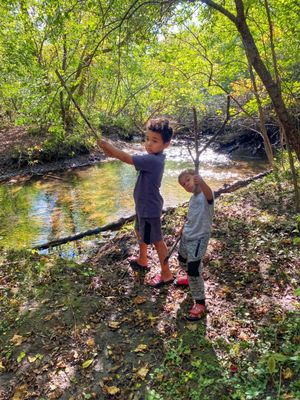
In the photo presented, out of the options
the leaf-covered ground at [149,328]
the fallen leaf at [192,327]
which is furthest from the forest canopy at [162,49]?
the fallen leaf at [192,327]

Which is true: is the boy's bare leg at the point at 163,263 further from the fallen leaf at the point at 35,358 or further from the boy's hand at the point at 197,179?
the fallen leaf at the point at 35,358

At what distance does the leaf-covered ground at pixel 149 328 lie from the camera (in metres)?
3.00

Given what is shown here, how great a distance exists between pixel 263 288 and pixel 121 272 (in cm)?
196

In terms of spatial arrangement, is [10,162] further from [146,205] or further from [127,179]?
[146,205]

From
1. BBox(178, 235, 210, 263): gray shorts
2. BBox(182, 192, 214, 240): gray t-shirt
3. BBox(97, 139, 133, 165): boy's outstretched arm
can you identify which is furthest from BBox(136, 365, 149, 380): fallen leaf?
BBox(97, 139, 133, 165): boy's outstretched arm

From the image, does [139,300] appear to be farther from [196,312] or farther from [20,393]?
[20,393]

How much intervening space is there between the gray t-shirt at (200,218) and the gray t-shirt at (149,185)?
65cm

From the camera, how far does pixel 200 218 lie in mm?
3725

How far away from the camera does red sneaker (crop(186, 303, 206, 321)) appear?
379cm

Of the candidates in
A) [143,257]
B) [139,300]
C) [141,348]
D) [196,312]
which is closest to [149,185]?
[143,257]

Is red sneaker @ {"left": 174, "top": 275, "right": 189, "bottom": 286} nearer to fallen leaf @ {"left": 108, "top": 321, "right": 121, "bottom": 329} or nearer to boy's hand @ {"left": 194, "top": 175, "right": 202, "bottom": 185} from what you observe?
fallen leaf @ {"left": 108, "top": 321, "right": 121, "bottom": 329}

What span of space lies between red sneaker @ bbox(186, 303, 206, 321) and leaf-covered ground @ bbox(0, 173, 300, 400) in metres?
0.08

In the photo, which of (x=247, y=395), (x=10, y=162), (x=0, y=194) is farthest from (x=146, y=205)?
(x=10, y=162)

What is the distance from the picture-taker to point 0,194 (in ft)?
39.5
